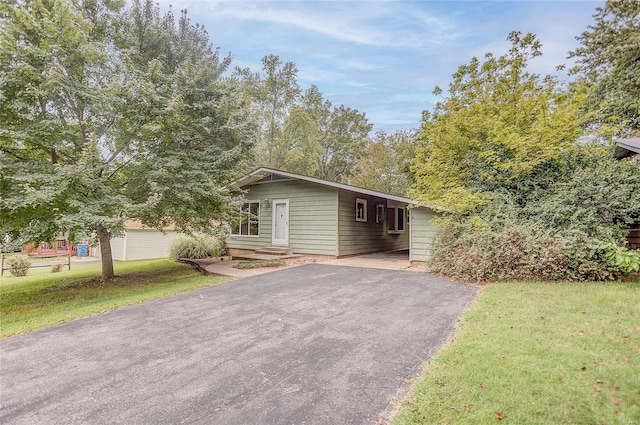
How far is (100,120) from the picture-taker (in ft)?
26.7

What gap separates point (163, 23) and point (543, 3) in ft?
39.3

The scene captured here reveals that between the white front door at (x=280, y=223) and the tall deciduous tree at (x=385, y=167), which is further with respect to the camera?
the tall deciduous tree at (x=385, y=167)

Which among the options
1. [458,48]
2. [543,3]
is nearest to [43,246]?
[458,48]

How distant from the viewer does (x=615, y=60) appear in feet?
44.3

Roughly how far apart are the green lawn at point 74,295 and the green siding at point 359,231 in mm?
5062

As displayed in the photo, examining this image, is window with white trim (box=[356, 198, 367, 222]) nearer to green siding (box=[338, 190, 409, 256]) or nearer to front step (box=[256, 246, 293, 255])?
green siding (box=[338, 190, 409, 256])

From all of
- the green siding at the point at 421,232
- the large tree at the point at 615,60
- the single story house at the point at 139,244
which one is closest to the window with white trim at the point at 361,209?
the green siding at the point at 421,232

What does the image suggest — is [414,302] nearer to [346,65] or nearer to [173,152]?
[173,152]

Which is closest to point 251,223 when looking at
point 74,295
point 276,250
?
point 276,250

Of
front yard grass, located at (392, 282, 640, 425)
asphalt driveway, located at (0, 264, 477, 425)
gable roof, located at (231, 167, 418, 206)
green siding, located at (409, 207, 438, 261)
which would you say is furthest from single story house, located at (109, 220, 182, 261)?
front yard grass, located at (392, 282, 640, 425)

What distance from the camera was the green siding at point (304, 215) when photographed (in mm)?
11617

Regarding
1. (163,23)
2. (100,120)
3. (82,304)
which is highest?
(163,23)

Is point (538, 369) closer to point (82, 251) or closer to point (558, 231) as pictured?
point (558, 231)

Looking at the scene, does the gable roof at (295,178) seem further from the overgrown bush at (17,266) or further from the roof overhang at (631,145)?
the overgrown bush at (17,266)
